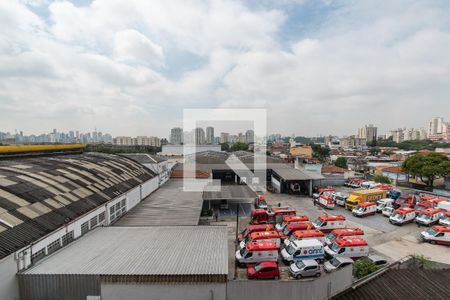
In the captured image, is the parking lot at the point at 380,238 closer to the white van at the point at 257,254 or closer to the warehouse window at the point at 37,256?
the white van at the point at 257,254

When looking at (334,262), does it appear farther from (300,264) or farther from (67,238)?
(67,238)

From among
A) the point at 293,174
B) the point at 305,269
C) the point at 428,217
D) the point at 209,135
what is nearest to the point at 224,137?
the point at 209,135

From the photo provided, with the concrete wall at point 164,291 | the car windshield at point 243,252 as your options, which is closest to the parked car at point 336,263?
the car windshield at point 243,252

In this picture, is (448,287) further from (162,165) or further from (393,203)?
(162,165)

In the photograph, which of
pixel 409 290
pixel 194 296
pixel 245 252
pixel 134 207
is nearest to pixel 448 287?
pixel 409 290

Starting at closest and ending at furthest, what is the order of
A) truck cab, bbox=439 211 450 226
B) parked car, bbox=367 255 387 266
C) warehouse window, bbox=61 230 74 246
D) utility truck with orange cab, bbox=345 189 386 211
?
1. warehouse window, bbox=61 230 74 246
2. parked car, bbox=367 255 387 266
3. truck cab, bbox=439 211 450 226
4. utility truck with orange cab, bbox=345 189 386 211

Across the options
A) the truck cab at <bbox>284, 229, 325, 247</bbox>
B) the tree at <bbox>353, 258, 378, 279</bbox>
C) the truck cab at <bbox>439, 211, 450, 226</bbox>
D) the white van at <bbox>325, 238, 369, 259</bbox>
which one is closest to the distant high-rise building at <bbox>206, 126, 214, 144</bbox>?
the truck cab at <bbox>439, 211, 450, 226</bbox>

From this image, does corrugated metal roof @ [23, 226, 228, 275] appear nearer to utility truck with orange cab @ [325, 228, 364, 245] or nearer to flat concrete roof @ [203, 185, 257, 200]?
utility truck with orange cab @ [325, 228, 364, 245]
